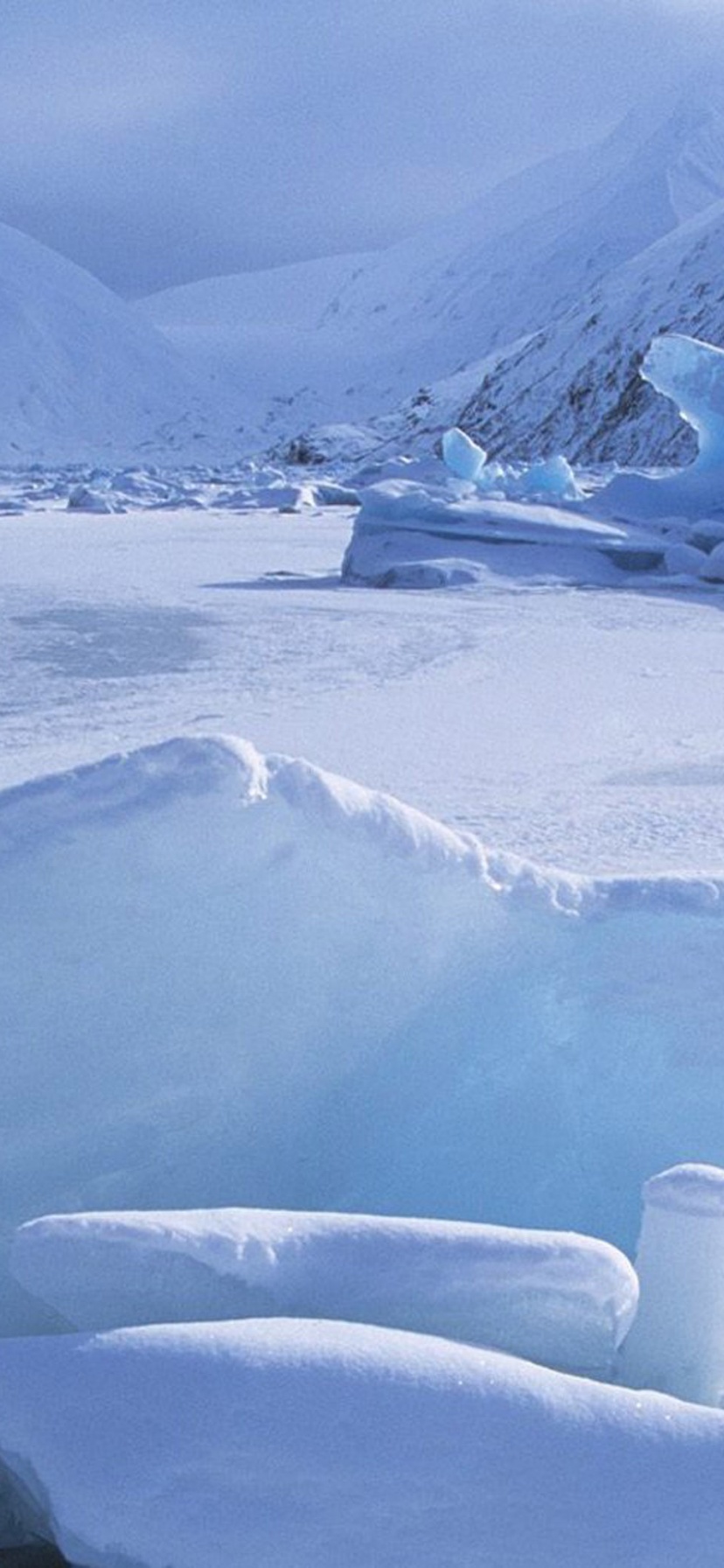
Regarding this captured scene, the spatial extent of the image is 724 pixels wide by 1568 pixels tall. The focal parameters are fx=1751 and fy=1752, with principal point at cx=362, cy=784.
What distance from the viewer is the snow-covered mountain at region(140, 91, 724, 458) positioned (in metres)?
60.9

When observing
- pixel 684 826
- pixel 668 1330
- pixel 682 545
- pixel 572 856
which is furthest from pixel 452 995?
pixel 682 545

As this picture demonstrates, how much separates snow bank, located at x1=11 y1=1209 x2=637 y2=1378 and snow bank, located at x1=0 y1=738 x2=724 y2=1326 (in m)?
0.27

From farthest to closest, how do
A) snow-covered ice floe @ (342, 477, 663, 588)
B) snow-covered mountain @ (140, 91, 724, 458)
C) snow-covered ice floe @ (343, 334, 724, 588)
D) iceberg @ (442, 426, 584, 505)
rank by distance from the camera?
snow-covered mountain @ (140, 91, 724, 458)
iceberg @ (442, 426, 584, 505)
snow-covered ice floe @ (343, 334, 724, 588)
snow-covered ice floe @ (342, 477, 663, 588)

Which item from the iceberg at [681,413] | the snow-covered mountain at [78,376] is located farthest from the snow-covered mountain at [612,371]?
the iceberg at [681,413]

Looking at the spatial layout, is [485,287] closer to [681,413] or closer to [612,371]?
[612,371]

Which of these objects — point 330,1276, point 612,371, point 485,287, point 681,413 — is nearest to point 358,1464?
point 330,1276

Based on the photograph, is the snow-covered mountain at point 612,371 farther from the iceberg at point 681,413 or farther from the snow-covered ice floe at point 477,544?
the snow-covered ice floe at point 477,544

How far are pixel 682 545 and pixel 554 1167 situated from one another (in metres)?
7.55

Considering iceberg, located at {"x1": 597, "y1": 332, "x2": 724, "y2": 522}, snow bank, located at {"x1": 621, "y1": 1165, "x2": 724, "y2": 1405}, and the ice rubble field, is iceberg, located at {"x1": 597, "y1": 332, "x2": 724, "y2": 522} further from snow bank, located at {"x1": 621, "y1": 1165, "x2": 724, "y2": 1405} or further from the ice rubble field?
snow bank, located at {"x1": 621, "y1": 1165, "x2": 724, "y2": 1405}

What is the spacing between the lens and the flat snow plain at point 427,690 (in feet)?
10.2

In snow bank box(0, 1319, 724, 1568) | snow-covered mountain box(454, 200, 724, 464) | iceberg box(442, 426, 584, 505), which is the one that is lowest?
snow bank box(0, 1319, 724, 1568)

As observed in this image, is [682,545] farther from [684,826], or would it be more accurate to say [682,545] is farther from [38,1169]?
[38,1169]

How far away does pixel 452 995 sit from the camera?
1.55 m

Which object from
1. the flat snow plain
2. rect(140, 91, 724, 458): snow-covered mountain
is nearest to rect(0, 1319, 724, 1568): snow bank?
the flat snow plain
